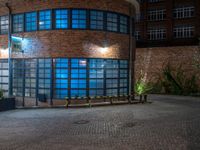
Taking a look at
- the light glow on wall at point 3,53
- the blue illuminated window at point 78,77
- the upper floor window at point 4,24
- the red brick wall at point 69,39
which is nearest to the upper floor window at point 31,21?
the red brick wall at point 69,39

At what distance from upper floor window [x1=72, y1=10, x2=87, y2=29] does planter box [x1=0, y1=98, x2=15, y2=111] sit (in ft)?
24.1

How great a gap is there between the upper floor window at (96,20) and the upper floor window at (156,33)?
2302 centimetres

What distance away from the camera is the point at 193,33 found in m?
39.4

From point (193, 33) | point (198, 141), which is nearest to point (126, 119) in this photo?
point (198, 141)

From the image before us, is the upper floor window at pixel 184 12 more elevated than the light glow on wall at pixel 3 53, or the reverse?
the upper floor window at pixel 184 12

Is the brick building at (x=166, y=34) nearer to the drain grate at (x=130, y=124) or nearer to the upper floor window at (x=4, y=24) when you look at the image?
the upper floor window at (x=4, y=24)

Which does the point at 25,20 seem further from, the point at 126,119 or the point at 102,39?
the point at 126,119

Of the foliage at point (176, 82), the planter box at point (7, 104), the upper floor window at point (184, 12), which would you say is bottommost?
the planter box at point (7, 104)

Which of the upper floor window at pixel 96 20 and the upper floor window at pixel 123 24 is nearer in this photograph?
the upper floor window at pixel 96 20

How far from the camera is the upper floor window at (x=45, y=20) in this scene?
67.9 feet

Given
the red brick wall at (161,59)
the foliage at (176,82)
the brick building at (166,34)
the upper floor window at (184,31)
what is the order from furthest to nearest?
the upper floor window at (184,31)
the brick building at (166,34)
the red brick wall at (161,59)
the foliage at (176,82)

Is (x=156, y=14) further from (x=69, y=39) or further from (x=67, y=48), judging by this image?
(x=67, y=48)

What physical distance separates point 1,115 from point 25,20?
834cm

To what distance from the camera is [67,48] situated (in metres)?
20.3
